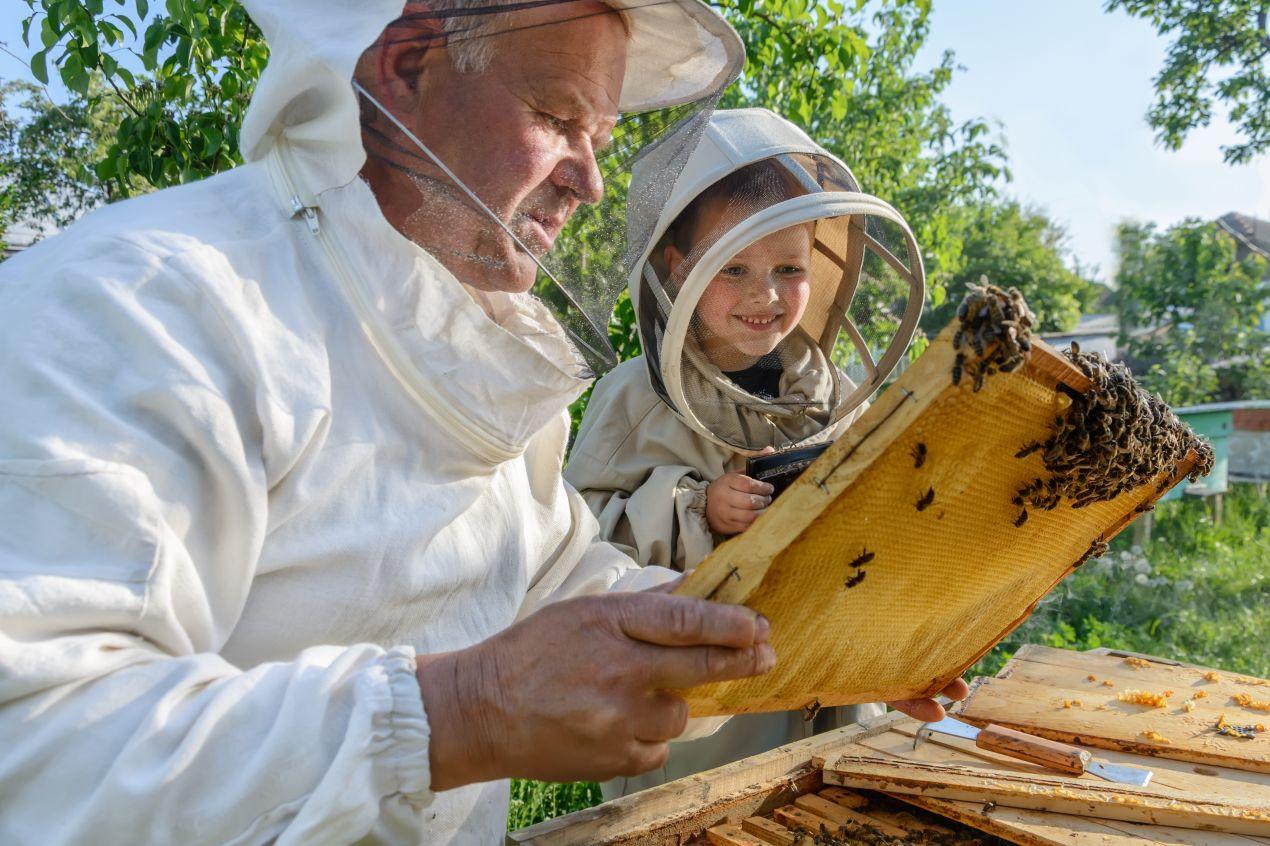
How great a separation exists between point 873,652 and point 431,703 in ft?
3.14

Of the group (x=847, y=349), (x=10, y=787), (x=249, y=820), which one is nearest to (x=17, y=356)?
(x=10, y=787)

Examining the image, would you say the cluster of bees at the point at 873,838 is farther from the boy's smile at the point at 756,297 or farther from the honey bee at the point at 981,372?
the boy's smile at the point at 756,297

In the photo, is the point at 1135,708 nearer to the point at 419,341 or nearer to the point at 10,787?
the point at 419,341

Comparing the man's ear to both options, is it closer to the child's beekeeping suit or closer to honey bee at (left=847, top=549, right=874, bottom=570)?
the child's beekeeping suit

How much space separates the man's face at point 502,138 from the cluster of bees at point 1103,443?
96cm

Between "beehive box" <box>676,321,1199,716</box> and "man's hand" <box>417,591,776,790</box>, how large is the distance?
0.10 m

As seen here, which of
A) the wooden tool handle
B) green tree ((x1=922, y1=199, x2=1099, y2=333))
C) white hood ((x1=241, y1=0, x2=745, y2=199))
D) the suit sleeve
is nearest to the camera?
the suit sleeve

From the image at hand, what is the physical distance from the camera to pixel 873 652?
1.76 m

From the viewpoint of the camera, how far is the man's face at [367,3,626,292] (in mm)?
1565

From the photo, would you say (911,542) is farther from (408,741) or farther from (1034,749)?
(1034,749)

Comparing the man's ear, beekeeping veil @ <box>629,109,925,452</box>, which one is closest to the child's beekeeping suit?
beekeeping veil @ <box>629,109,925,452</box>

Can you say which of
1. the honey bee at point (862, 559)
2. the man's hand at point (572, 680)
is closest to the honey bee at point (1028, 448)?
the honey bee at point (862, 559)

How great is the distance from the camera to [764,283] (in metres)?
2.62

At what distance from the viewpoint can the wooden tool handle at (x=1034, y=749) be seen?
2111 mm
